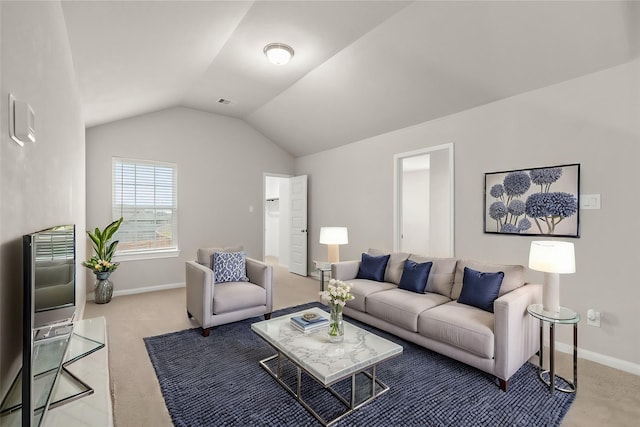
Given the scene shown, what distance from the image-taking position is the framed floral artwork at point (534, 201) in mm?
2917

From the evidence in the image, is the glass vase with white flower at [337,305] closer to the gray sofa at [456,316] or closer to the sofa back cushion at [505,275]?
the gray sofa at [456,316]

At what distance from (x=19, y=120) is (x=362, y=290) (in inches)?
123

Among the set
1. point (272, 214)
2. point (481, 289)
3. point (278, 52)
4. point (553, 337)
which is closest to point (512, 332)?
point (553, 337)

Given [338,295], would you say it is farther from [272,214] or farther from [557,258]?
[272,214]

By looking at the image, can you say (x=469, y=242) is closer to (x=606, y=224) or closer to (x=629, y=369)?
(x=606, y=224)

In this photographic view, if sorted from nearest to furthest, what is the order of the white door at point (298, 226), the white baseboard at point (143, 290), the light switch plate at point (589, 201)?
1. the light switch plate at point (589, 201)
2. the white baseboard at point (143, 290)
3. the white door at point (298, 226)

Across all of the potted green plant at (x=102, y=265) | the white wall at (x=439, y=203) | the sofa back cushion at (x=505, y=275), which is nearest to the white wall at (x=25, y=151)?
the potted green plant at (x=102, y=265)

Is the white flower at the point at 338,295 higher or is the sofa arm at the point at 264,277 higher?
the white flower at the point at 338,295

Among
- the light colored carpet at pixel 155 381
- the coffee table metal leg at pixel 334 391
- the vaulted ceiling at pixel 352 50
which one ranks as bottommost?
the light colored carpet at pixel 155 381

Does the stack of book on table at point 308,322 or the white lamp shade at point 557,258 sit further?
the stack of book on table at point 308,322

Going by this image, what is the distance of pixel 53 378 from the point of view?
1.30m

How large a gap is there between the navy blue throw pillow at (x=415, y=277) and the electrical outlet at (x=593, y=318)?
141cm

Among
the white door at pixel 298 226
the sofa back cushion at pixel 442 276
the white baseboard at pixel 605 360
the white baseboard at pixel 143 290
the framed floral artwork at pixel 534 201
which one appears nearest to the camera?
the white baseboard at pixel 605 360

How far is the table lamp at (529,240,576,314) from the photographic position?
2.39 meters
